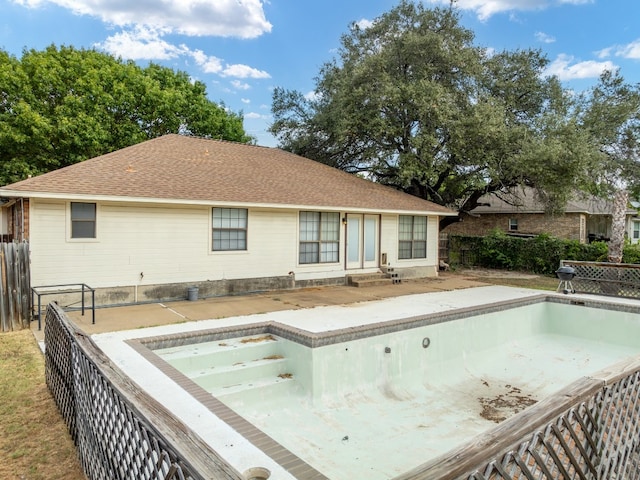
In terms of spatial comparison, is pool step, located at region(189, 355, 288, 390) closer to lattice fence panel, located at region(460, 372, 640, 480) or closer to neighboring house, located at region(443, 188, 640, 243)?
lattice fence panel, located at region(460, 372, 640, 480)

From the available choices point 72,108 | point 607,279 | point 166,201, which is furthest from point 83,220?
point 72,108

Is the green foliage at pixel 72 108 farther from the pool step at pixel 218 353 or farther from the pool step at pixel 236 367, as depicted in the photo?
the pool step at pixel 236 367

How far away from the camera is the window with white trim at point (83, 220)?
9.66m

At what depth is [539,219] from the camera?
25.0 metres

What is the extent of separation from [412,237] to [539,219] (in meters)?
12.8

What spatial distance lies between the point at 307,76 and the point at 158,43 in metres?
11.8

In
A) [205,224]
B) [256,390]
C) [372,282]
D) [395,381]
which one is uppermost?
[205,224]

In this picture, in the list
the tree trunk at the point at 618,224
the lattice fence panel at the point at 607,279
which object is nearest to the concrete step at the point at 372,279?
the lattice fence panel at the point at 607,279

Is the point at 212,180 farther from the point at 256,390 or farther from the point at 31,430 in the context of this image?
the point at 31,430

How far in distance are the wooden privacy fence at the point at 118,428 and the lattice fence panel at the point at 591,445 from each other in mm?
1241

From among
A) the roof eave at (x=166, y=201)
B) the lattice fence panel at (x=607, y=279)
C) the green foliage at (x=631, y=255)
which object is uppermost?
the roof eave at (x=166, y=201)

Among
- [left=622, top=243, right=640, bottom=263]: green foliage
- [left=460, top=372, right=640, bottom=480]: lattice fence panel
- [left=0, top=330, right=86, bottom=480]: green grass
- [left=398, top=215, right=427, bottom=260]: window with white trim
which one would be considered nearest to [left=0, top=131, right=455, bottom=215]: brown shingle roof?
[left=398, top=215, right=427, bottom=260]: window with white trim

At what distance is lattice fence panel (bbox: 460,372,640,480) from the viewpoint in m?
2.07

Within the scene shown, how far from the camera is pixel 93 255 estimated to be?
32.4 feet
